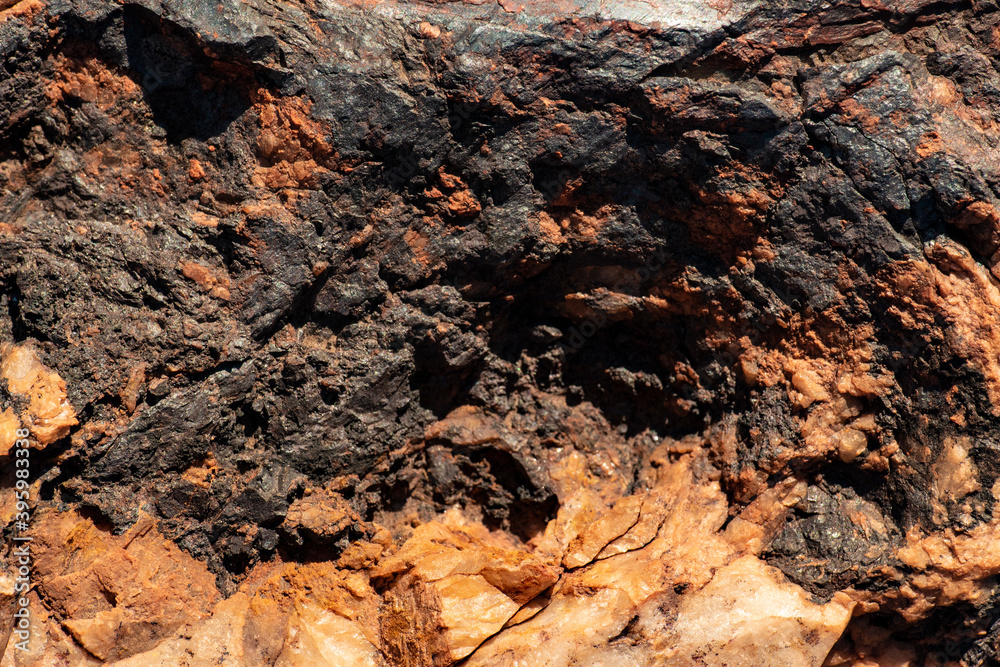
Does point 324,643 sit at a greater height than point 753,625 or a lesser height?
lesser

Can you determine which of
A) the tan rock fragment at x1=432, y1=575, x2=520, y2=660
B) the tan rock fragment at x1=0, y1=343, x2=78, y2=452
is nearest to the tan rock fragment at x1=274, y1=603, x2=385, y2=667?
the tan rock fragment at x1=432, y1=575, x2=520, y2=660

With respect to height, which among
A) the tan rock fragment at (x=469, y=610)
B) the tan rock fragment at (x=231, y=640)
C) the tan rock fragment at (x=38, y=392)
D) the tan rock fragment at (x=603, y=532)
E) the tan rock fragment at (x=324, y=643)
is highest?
the tan rock fragment at (x=38, y=392)

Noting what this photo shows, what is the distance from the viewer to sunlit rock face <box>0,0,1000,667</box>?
2.83m

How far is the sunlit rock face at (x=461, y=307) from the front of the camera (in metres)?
2.83

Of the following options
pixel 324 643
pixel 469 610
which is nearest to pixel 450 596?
pixel 469 610

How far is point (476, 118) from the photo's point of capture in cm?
317

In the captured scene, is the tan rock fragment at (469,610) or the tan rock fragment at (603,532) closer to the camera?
the tan rock fragment at (469,610)

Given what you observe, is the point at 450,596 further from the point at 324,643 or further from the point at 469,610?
the point at 324,643

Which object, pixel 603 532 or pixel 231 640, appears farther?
pixel 603 532

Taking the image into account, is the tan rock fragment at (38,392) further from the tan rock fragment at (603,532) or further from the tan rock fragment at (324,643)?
the tan rock fragment at (603,532)

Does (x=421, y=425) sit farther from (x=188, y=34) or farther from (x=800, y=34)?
(x=800, y=34)

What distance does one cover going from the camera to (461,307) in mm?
3400

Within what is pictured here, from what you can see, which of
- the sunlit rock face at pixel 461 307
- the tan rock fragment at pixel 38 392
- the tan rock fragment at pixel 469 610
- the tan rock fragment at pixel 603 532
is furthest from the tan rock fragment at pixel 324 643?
the tan rock fragment at pixel 38 392

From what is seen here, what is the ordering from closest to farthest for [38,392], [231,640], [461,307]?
[38,392] → [231,640] → [461,307]
